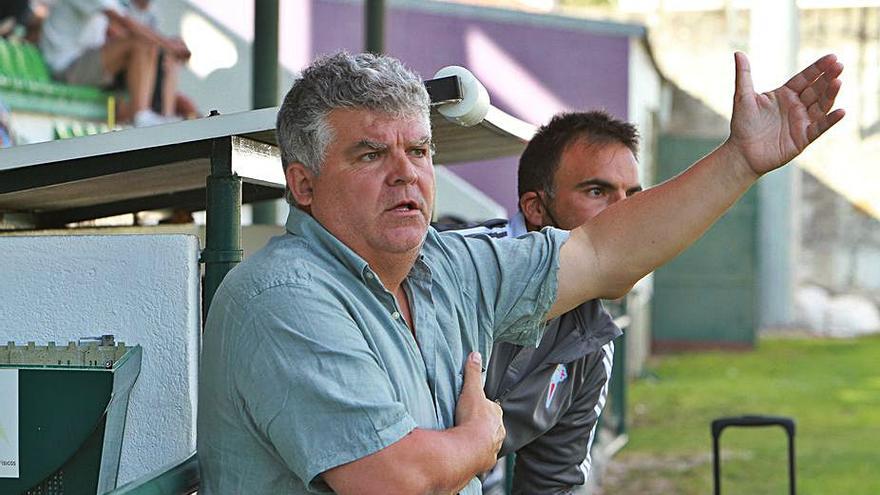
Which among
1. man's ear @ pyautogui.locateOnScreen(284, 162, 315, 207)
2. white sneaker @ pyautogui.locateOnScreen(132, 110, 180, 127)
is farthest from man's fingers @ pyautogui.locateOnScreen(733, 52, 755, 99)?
white sneaker @ pyautogui.locateOnScreen(132, 110, 180, 127)

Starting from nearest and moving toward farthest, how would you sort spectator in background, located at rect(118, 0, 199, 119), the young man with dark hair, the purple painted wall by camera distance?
1. the young man with dark hair
2. spectator in background, located at rect(118, 0, 199, 119)
3. the purple painted wall

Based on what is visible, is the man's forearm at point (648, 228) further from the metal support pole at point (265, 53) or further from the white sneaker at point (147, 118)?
the white sneaker at point (147, 118)

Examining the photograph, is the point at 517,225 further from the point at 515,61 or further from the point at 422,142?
the point at 515,61

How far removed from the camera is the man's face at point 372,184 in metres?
2.01

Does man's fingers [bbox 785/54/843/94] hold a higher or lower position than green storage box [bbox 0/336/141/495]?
higher

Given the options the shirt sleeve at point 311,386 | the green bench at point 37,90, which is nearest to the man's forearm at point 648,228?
the shirt sleeve at point 311,386

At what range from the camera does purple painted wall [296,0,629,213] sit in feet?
40.1

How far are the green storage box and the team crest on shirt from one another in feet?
3.72

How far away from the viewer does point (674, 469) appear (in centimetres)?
810

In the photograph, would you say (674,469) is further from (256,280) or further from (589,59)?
(256,280)

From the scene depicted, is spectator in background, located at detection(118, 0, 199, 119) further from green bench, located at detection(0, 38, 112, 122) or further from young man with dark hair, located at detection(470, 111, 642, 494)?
young man with dark hair, located at detection(470, 111, 642, 494)

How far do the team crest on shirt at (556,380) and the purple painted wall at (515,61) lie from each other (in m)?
9.30

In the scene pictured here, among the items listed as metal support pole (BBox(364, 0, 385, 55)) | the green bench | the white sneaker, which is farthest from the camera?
the white sneaker

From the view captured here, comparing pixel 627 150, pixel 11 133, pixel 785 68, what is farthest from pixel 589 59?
pixel 627 150
